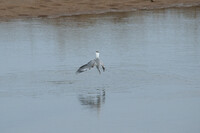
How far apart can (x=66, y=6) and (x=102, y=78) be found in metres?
10.0

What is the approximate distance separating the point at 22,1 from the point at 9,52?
6839 millimetres

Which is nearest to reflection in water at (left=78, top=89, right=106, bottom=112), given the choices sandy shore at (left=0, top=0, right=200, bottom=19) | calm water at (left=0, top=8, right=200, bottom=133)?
calm water at (left=0, top=8, right=200, bottom=133)

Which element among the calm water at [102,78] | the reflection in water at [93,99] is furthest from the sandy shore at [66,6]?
the reflection in water at [93,99]

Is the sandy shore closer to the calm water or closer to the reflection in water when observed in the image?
the calm water

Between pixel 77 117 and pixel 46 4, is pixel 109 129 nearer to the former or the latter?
pixel 77 117

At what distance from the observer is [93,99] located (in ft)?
33.0

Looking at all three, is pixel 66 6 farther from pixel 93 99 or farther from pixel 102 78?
pixel 93 99

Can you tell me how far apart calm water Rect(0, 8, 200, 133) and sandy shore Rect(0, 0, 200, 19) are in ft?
5.65

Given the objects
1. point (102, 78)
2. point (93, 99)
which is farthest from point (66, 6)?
point (93, 99)

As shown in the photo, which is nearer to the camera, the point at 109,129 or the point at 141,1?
the point at 109,129

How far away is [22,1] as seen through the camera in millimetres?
21078

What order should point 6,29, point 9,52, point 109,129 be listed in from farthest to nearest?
point 6,29, point 9,52, point 109,129

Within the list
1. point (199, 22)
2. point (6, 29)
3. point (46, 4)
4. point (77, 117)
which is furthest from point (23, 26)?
point (77, 117)

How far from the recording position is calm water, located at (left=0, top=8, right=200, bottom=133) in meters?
8.89
